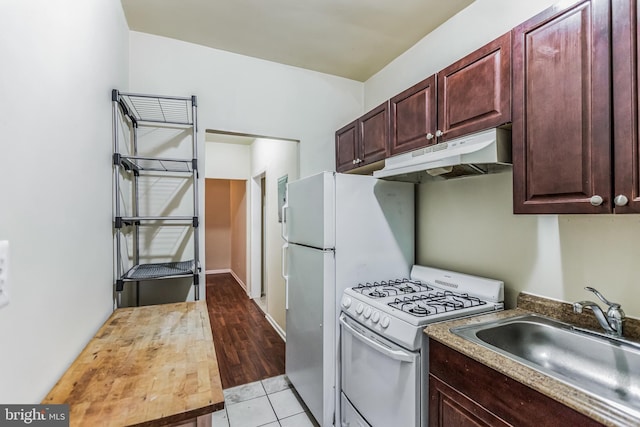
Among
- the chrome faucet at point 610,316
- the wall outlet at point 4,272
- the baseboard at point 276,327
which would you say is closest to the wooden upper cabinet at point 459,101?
the chrome faucet at point 610,316

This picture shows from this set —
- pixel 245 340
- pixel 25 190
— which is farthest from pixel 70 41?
pixel 245 340

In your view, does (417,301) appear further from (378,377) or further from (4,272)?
→ (4,272)

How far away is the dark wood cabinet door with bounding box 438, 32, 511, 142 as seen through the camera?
1320 millimetres

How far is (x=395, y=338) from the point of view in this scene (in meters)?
1.41

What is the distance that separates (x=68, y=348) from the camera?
106cm

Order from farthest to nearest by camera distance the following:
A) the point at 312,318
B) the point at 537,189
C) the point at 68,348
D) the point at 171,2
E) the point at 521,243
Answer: the point at 312,318 < the point at 171,2 < the point at 521,243 < the point at 537,189 < the point at 68,348

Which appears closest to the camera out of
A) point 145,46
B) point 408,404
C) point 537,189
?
point 537,189

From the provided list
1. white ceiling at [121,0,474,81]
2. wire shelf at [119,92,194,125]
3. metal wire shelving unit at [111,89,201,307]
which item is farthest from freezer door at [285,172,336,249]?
white ceiling at [121,0,474,81]

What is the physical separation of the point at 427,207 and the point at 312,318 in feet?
3.84

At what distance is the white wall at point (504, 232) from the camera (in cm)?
126

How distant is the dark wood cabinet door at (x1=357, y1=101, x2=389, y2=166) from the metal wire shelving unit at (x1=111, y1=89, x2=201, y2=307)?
1258 millimetres

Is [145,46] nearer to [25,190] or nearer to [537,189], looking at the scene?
[25,190]

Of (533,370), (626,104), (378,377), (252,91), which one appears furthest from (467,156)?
(252,91)

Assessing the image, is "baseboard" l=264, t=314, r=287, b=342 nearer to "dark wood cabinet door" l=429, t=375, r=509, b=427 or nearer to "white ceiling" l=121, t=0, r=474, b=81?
"dark wood cabinet door" l=429, t=375, r=509, b=427
